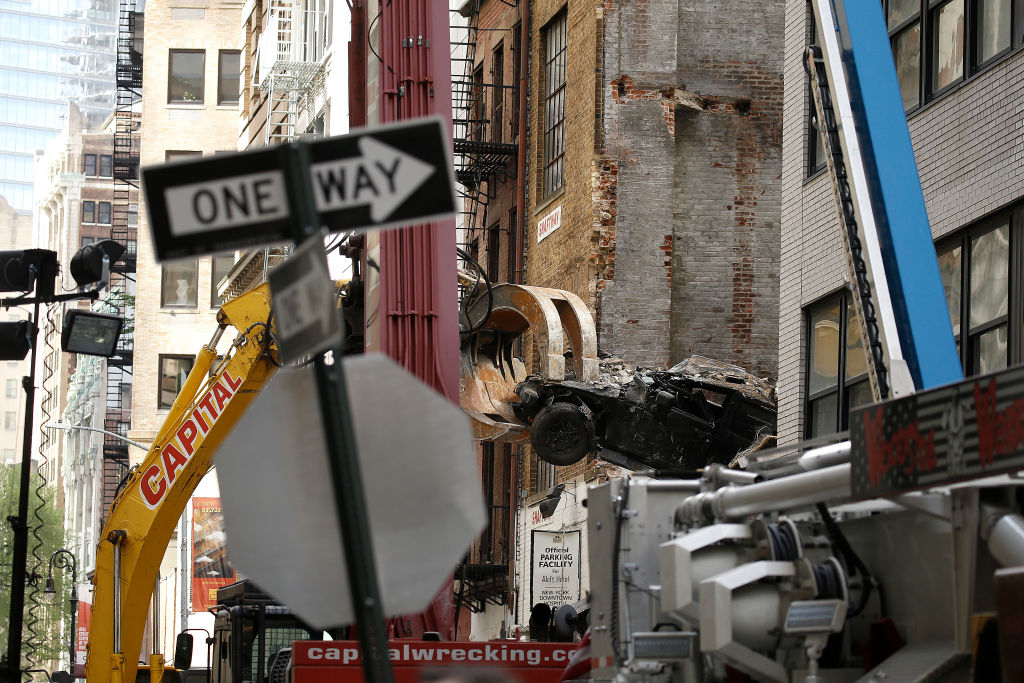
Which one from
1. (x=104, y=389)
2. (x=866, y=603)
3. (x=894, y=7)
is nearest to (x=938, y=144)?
(x=894, y=7)

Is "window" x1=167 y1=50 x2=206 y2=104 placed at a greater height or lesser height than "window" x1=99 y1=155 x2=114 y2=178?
lesser

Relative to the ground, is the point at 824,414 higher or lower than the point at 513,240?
lower

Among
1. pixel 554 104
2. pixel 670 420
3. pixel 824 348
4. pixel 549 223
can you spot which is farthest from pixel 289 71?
pixel 824 348

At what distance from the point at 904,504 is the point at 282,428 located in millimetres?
2691

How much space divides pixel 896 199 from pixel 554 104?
19373 mm

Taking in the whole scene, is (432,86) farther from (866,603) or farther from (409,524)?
(409,524)

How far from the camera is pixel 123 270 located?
81125 millimetres

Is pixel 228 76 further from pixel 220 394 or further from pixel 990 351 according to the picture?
pixel 990 351

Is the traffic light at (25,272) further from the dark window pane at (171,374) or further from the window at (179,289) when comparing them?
the window at (179,289)

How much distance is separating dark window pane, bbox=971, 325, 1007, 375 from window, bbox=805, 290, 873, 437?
2.17 meters

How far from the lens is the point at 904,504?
22.2ft

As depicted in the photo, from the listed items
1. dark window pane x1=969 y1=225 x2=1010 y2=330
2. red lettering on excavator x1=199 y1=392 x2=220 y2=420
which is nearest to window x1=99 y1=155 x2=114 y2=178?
red lettering on excavator x1=199 y1=392 x2=220 y2=420

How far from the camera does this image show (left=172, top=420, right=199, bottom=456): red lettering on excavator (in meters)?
17.5

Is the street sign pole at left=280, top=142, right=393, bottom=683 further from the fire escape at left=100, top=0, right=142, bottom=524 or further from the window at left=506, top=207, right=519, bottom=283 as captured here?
the fire escape at left=100, top=0, right=142, bottom=524
